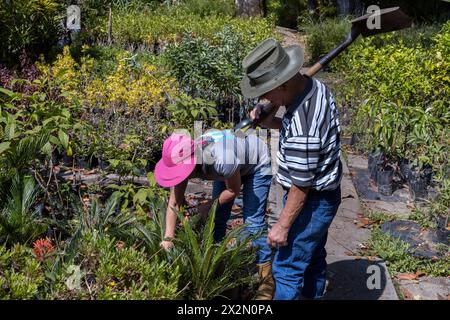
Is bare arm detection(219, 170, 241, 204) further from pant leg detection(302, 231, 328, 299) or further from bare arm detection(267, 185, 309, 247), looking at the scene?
pant leg detection(302, 231, 328, 299)

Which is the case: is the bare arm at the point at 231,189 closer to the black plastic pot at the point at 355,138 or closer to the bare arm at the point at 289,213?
the bare arm at the point at 289,213

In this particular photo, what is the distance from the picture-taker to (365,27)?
3895mm

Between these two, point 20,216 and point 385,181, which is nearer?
point 20,216

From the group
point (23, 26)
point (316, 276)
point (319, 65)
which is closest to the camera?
point (319, 65)

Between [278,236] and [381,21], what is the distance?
1529 millimetres

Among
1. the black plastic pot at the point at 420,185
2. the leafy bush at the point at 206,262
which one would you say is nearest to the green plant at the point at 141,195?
the leafy bush at the point at 206,262

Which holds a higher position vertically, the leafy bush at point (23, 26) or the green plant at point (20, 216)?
the leafy bush at point (23, 26)

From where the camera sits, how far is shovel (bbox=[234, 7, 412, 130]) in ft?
12.1

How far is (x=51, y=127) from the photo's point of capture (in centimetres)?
440

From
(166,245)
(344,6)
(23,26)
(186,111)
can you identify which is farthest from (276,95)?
(344,6)

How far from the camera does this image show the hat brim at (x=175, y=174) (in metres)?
3.29

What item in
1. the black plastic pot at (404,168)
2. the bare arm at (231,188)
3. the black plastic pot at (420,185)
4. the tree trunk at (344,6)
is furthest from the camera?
the tree trunk at (344,6)

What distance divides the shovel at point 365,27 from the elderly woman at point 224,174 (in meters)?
0.18

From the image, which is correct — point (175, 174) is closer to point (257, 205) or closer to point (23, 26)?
point (257, 205)
